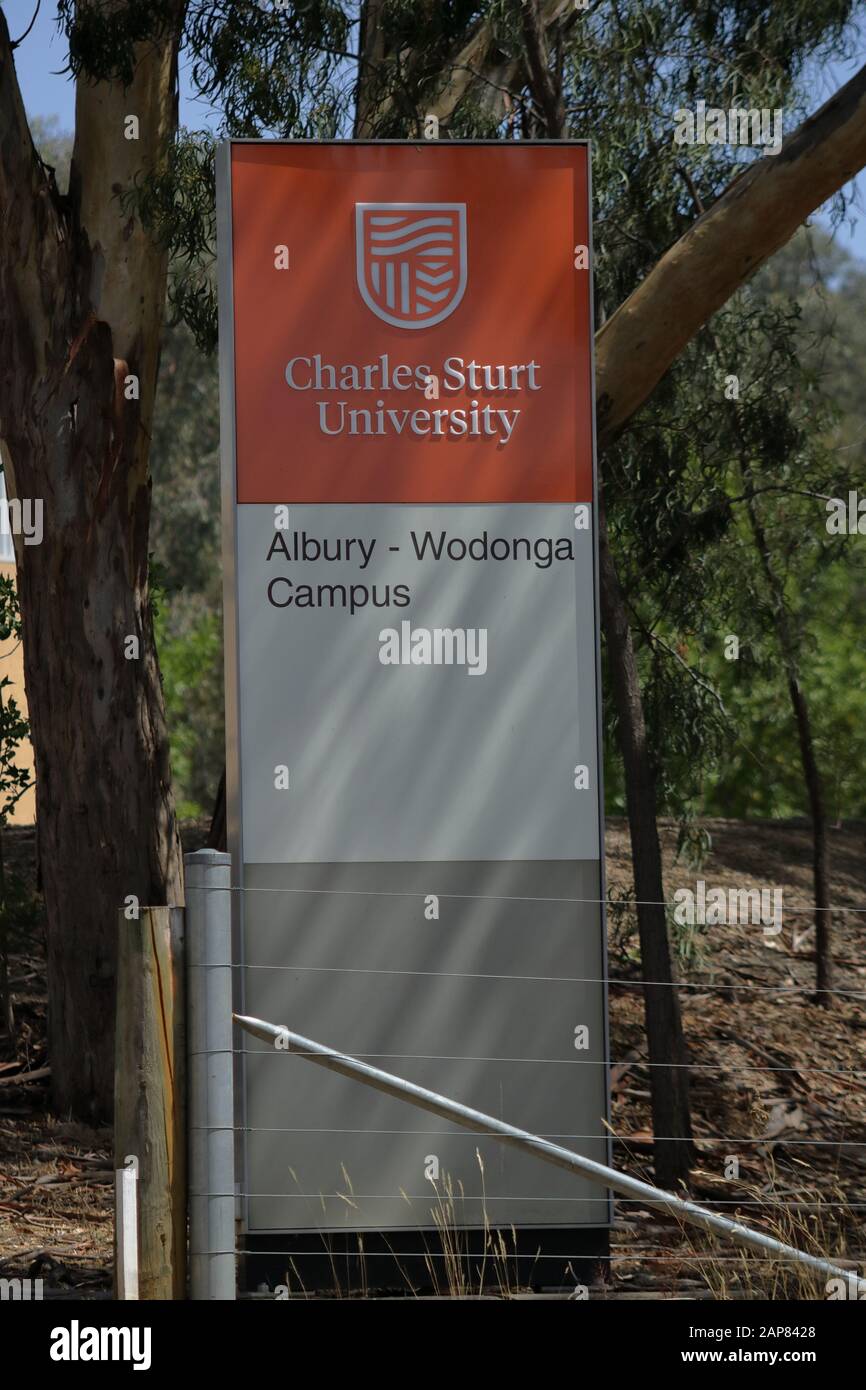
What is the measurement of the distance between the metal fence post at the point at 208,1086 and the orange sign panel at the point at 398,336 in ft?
5.49

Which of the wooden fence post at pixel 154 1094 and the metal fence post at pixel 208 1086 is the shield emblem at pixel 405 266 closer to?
the metal fence post at pixel 208 1086

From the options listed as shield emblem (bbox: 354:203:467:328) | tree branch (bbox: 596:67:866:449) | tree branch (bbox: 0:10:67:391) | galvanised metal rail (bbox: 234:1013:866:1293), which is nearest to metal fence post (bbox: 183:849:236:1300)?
galvanised metal rail (bbox: 234:1013:866:1293)

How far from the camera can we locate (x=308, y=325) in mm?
5258

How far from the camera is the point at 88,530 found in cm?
802

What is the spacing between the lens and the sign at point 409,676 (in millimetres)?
5145

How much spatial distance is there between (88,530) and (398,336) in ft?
10.4

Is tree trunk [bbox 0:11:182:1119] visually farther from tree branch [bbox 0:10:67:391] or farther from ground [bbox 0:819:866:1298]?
ground [bbox 0:819:866:1298]

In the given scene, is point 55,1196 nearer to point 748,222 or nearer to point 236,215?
point 236,215

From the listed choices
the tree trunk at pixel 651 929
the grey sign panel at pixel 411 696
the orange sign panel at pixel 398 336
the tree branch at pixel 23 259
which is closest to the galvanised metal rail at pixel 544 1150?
the grey sign panel at pixel 411 696

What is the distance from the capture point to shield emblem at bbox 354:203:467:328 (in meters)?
5.26

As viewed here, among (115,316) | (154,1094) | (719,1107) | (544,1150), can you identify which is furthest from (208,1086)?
(719,1107)

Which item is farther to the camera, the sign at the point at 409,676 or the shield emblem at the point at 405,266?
the shield emblem at the point at 405,266

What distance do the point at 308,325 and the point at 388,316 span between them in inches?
10.1

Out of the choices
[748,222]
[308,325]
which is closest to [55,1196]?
[308,325]
